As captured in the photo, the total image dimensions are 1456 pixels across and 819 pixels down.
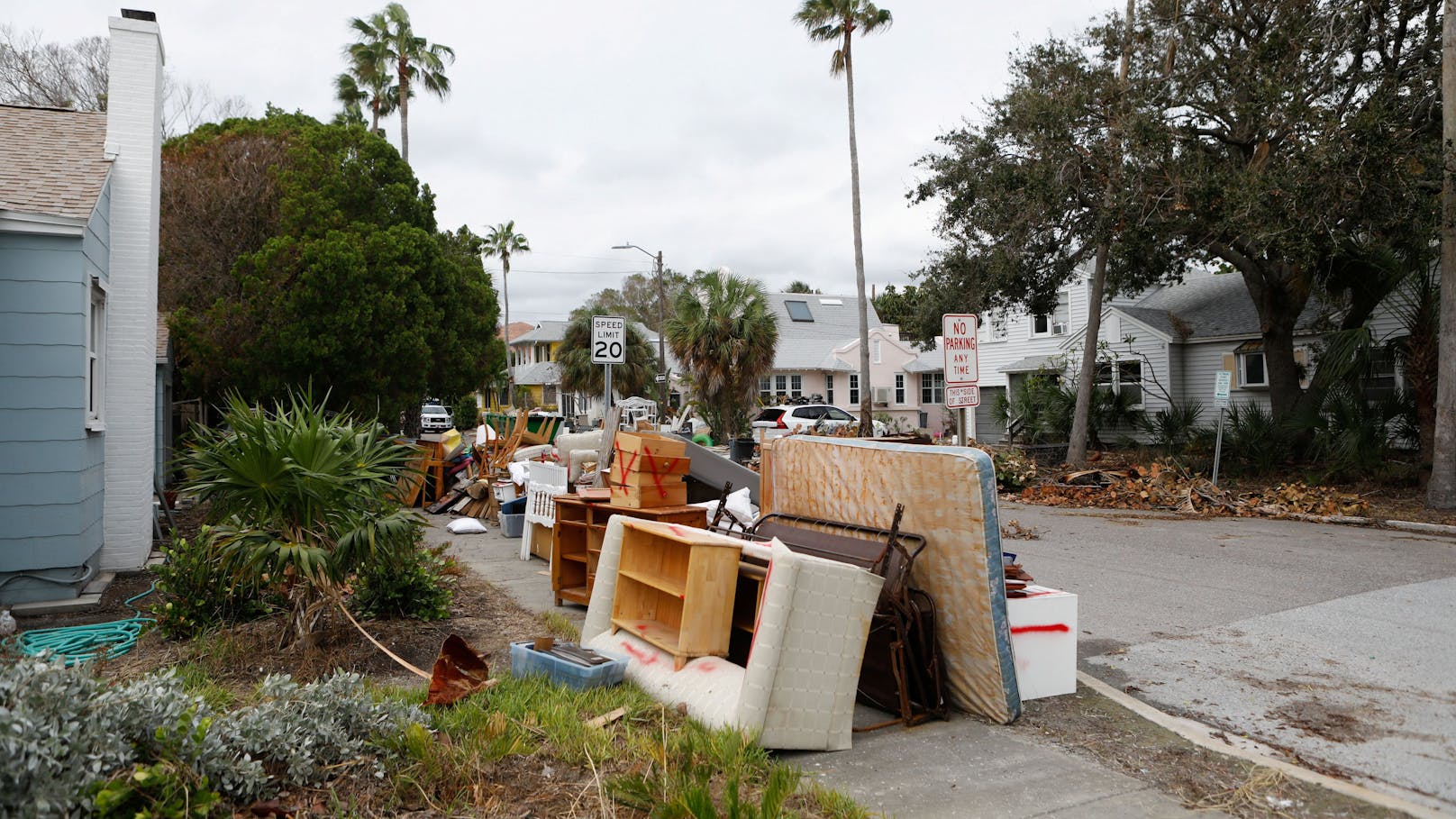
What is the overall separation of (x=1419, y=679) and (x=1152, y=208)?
12124 millimetres

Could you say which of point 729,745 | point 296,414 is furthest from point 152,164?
point 729,745

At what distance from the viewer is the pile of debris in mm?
14711

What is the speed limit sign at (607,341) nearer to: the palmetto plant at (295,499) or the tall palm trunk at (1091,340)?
the palmetto plant at (295,499)

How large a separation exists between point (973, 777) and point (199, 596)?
5.32 m

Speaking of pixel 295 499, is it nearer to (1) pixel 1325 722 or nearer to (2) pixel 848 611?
(2) pixel 848 611

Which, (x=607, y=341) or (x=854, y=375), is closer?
(x=607, y=341)

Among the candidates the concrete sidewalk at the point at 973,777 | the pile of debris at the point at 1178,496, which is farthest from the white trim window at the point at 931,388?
the concrete sidewalk at the point at 973,777

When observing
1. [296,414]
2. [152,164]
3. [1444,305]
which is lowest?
[296,414]

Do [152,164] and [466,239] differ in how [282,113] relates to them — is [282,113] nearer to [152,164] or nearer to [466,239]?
[466,239]

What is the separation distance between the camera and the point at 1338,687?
19.2 feet

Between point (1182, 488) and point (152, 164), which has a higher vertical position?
point (152, 164)

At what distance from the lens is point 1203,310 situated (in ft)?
89.4

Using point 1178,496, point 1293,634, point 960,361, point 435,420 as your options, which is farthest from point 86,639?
point 435,420

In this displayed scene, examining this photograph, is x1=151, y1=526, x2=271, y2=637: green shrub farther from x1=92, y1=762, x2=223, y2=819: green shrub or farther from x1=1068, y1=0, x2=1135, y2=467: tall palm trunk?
x1=1068, y1=0, x2=1135, y2=467: tall palm trunk
